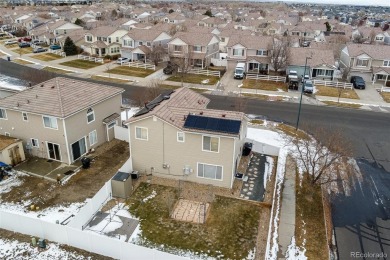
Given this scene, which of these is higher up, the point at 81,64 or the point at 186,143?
the point at 186,143

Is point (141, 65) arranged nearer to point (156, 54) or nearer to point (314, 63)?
point (156, 54)

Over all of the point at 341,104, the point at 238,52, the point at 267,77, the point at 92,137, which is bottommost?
the point at 341,104

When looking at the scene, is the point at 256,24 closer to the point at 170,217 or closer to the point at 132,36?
the point at 132,36

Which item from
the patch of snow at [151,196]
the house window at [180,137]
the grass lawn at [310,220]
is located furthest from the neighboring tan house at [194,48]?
the grass lawn at [310,220]

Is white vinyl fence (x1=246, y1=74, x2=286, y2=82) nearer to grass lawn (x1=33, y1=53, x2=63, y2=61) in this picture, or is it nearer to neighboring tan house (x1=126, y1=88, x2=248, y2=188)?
neighboring tan house (x1=126, y1=88, x2=248, y2=188)

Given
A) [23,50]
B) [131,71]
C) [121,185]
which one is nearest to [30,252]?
[121,185]

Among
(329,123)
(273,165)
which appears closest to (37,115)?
(273,165)
